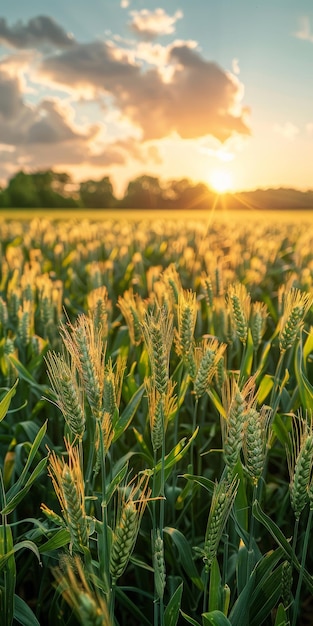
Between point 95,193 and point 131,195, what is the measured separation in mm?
4698

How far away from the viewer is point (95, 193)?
6006 cm

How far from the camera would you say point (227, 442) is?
3.78ft

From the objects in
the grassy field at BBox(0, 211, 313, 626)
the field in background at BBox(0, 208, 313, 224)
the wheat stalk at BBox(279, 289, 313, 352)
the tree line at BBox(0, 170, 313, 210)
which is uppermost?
the tree line at BBox(0, 170, 313, 210)

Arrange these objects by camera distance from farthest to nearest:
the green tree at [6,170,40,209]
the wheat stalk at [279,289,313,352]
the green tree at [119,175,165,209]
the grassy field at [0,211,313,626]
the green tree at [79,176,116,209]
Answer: the green tree at [6,170,40,209], the green tree at [79,176,116,209], the green tree at [119,175,165,209], the wheat stalk at [279,289,313,352], the grassy field at [0,211,313,626]

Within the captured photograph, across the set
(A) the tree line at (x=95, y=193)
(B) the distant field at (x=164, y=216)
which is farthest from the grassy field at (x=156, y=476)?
(A) the tree line at (x=95, y=193)

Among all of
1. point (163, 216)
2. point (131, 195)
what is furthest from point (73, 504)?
point (131, 195)

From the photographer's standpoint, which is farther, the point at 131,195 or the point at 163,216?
the point at 131,195

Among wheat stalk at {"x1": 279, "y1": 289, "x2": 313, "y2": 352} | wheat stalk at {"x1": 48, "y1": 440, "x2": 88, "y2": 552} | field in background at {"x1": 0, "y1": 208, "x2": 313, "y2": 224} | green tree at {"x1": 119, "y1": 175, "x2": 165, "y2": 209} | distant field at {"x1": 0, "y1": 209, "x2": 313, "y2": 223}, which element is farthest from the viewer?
green tree at {"x1": 119, "y1": 175, "x2": 165, "y2": 209}

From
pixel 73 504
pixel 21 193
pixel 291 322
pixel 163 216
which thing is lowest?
pixel 73 504

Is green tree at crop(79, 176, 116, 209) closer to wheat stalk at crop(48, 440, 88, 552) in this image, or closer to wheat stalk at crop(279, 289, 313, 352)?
wheat stalk at crop(279, 289, 313, 352)

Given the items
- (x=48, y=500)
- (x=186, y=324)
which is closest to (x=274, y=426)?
(x=186, y=324)

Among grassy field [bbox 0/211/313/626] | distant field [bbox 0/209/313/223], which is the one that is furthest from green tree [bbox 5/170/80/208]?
grassy field [bbox 0/211/313/626]

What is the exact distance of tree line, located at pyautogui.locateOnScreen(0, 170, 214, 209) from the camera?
55375mm

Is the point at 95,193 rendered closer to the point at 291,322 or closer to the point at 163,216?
the point at 163,216
